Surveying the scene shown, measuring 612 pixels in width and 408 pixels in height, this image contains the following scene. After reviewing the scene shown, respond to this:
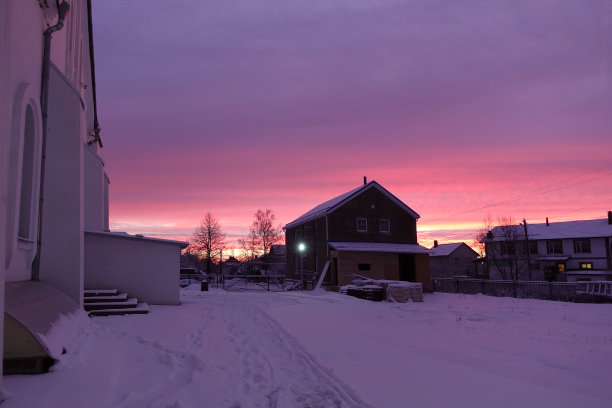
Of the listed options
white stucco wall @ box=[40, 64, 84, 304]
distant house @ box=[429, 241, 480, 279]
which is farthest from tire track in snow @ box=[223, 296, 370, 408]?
distant house @ box=[429, 241, 480, 279]

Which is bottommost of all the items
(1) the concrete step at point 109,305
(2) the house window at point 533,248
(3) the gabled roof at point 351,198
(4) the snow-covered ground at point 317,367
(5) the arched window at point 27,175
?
(4) the snow-covered ground at point 317,367

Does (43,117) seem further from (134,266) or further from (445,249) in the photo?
(445,249)

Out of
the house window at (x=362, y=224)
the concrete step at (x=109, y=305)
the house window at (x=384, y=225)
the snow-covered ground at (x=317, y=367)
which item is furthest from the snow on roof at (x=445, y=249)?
the concrete step at (x=109, y=305)

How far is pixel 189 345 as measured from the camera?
27.2ft

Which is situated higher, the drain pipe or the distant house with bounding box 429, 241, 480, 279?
the drain pipe

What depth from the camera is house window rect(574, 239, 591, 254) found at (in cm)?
5132

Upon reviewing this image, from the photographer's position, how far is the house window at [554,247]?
53.2m

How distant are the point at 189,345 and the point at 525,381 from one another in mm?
5835

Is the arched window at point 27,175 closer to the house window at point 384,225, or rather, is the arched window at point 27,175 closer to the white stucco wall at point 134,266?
the white stucco wall at point 134,266

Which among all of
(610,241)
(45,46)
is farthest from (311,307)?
(610,241)

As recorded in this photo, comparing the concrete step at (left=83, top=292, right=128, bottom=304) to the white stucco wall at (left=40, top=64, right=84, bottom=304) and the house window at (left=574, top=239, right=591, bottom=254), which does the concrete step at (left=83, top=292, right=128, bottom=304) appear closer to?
the white stucco wall at (left=40, top=64, right=84, bottom=304)

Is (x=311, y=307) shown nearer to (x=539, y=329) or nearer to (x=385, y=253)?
(x=539, y=329)

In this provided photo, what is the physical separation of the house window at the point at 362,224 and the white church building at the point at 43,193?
1951 cm

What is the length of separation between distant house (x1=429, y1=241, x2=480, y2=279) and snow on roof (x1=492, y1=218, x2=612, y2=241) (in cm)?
1328
